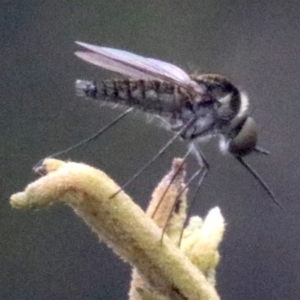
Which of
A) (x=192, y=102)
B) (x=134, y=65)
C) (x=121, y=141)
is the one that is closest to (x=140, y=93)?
(x=192, y=102)

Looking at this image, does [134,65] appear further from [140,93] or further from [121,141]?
[121,141]

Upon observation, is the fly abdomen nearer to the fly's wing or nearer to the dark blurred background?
the fly's wing

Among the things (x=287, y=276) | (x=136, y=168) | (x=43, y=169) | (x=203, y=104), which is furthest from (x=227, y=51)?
(x=43, y=169)

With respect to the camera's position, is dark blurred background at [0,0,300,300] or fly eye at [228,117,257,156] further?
dark blurred background at [0,0,300,300]

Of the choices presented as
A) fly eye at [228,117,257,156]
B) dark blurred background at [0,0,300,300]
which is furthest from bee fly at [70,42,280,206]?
dark blurred background at [0,0,300,300]

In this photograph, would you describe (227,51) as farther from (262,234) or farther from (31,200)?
(31,200)

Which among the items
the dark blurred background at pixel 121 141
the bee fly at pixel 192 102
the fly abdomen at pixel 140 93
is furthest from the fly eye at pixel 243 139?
the dark blurred background at pixel 121 141
